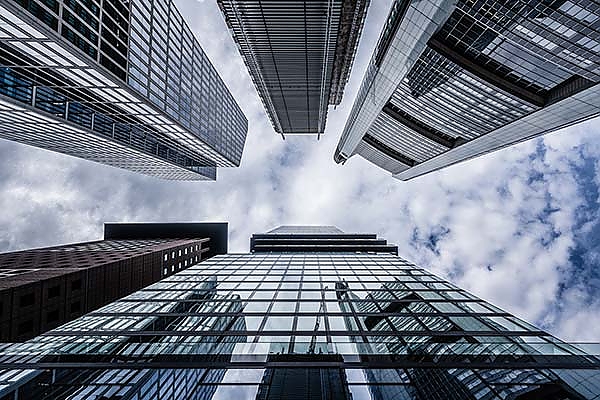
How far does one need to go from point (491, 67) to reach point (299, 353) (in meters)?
63.4

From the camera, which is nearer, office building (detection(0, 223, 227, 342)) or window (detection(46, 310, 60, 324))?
office building (detection(0, 223, 227, 342))

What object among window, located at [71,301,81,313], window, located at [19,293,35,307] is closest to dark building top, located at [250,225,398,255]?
window, located at [71,301,81,313]

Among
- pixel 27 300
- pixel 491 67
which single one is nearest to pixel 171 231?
pixel 27 300

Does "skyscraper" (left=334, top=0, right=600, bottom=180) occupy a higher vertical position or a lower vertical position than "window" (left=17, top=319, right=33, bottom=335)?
higher

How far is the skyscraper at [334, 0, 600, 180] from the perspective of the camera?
1774 inches

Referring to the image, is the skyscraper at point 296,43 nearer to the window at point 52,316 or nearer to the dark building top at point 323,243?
the dark building top at point 323,243

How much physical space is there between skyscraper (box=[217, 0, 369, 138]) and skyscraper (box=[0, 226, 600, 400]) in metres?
58.4

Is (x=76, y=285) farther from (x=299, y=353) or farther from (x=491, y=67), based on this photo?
(x=491, y=67)

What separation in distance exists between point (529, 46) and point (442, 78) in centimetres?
2282

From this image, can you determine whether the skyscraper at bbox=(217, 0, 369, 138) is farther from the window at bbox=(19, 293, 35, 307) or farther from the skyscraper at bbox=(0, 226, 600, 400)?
the skyscraper at bbox=(0, 226, 600, 400)

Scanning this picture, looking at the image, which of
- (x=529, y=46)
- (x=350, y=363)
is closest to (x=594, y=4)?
(x=529, y=46)

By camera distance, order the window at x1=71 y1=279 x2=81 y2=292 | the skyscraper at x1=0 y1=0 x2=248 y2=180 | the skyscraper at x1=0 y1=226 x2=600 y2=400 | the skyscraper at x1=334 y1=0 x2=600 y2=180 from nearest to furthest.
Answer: the skyscraper at x1=0 y1=226 x2=600 y2=400 < the skyscraper at x1=0 y1=0 x2=248 y2=180 < the window at x1=71 y1=279 x2=81 y2=292 < the skyscraper at x1=334 y1=0 x2=600 y2=180

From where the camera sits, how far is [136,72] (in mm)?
48906

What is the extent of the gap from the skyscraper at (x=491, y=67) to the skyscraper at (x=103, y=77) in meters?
35.9
